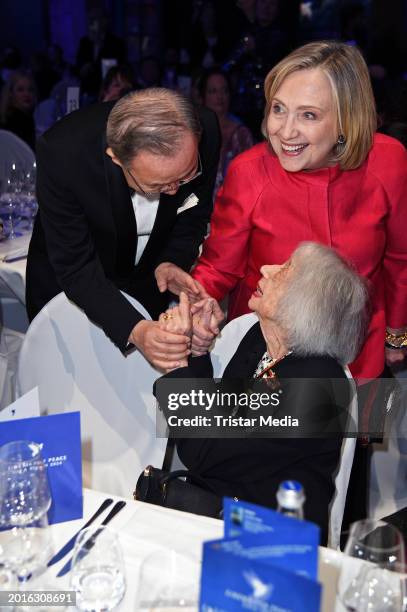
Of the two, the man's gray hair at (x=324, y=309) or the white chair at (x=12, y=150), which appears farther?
the white chair at (x=12, y=150)

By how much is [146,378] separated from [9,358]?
128cm

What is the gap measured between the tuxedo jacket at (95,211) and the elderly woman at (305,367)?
489mm

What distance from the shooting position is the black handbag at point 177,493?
6.73 ft

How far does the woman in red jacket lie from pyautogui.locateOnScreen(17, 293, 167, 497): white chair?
0.41 meters

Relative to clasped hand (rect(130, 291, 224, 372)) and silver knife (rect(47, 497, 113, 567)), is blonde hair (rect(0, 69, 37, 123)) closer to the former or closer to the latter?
clasped hand (rect(130, 291, 224, 372))

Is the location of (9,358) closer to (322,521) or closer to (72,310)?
(72,310)

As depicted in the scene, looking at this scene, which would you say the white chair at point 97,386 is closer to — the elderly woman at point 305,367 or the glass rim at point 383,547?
the elderly woman at point 305,367

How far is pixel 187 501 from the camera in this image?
2.06 m

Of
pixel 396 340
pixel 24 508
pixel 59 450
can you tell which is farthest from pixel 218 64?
pixel 24 508

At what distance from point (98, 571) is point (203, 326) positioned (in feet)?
3.16

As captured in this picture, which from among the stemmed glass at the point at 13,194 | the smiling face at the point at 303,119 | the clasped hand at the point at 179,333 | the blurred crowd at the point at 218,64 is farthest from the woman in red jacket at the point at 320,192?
the stemmed glass at the point at 13,194

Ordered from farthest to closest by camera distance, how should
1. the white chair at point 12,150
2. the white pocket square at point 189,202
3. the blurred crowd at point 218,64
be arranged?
1. the blurred crowd at point 218,64
2. the white chair at point 12,150
3. the white pocket square at point 189,202

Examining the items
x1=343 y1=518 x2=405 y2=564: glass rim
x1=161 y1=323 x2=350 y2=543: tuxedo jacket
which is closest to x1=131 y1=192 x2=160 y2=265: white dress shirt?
x1=161 y1=323 x2=350 y2=543: tuxedo jacket

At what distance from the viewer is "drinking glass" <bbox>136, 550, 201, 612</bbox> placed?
4.64 ft
